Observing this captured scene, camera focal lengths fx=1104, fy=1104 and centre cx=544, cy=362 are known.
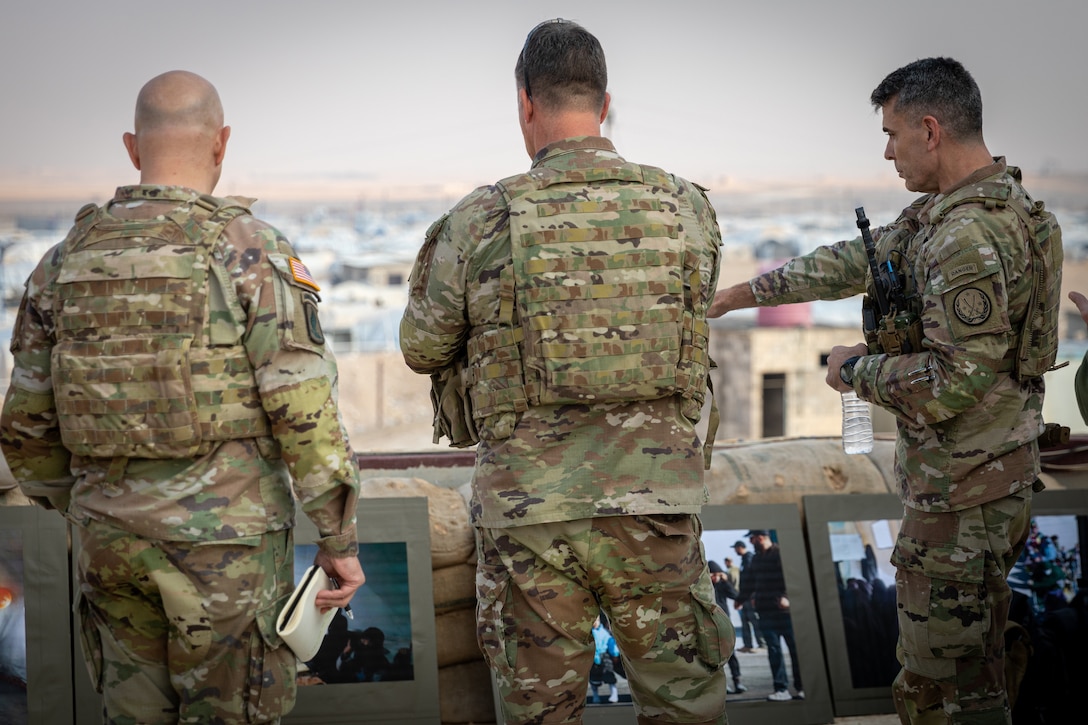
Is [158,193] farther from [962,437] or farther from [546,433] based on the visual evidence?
[962,437]

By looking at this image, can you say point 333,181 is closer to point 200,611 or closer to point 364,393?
point 364,393

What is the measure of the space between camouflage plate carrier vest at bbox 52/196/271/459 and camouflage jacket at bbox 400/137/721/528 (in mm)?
452

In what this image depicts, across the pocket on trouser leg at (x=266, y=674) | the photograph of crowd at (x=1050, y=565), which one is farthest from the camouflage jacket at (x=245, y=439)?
the photograph of crowd at (x=1050, y=565)

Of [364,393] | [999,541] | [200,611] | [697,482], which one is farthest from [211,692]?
[364,393]

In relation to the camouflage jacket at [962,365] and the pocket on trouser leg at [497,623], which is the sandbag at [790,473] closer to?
the camouflage jacket at [962,365]

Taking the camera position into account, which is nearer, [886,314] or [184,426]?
[184,426]

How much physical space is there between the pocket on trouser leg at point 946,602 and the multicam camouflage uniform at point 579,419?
2.51 ft

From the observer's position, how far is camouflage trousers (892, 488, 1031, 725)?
303cm

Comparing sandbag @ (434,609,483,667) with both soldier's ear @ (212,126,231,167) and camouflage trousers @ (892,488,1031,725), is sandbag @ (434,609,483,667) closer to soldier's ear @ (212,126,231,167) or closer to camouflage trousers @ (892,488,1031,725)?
camouflage trousers @ (892,488,1031,725)

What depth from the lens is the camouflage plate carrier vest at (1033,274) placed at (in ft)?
9.85

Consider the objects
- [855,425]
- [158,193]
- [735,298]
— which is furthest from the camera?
[855,425]

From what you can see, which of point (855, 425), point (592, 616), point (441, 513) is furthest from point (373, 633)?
point (855, 425)

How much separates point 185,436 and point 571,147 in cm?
110

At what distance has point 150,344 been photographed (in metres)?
2.40
